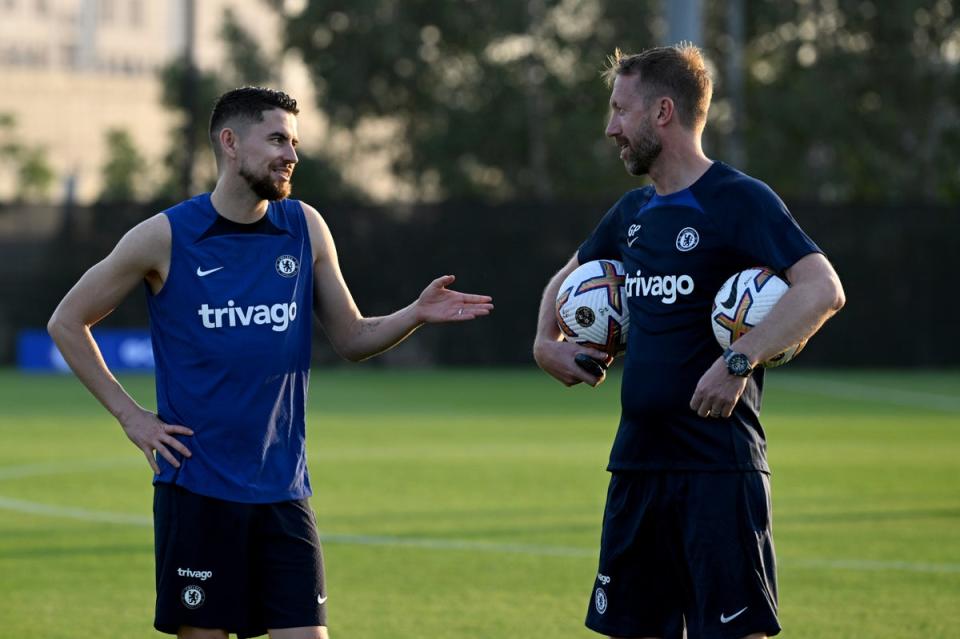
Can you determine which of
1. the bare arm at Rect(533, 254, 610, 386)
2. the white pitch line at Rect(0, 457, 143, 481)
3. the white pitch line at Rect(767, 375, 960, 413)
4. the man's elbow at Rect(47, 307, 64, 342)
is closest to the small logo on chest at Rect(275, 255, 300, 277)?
the man's elbow at Rect(47, 307, 64, 342)

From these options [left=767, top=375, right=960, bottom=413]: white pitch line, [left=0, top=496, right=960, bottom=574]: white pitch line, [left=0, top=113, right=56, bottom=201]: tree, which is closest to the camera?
[left=0, top=496, right=960, bottom=574]: white pitch line

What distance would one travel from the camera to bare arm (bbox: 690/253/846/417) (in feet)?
16.4

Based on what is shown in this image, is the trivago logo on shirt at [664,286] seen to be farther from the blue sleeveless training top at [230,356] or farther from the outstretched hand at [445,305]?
the blue sleeveless training top at [230,356]

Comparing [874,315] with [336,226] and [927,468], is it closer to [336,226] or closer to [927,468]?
[336,226]

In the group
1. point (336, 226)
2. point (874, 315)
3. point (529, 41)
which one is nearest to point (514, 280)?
point (336, 226)

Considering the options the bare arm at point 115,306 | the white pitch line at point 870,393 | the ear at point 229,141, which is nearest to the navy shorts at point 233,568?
the bare arm at point 115,306

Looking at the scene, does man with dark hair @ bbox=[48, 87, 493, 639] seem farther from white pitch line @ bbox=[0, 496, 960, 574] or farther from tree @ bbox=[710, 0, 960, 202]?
tree @ bbox=[710, 0, 960, 202]

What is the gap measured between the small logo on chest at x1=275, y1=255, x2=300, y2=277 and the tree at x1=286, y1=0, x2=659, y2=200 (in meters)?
36.9

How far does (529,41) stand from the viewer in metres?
43.2

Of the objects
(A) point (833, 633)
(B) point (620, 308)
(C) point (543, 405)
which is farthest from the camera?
(C) point (543, 405)

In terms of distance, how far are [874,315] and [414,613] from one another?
20231 mm

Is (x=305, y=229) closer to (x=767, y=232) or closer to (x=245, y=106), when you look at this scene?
(x=245, y=106)

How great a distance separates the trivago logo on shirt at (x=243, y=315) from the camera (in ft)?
18.4

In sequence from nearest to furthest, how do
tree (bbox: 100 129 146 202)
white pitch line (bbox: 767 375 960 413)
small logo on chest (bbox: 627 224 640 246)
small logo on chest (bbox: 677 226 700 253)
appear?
small logo on chest (bbox: 677 226 700 253) → small logo on chest (bbox: 627 224 640 246) → white pitch line (bbox: 767 375 960 413) → tree (bbox: 100 129 146 202)
